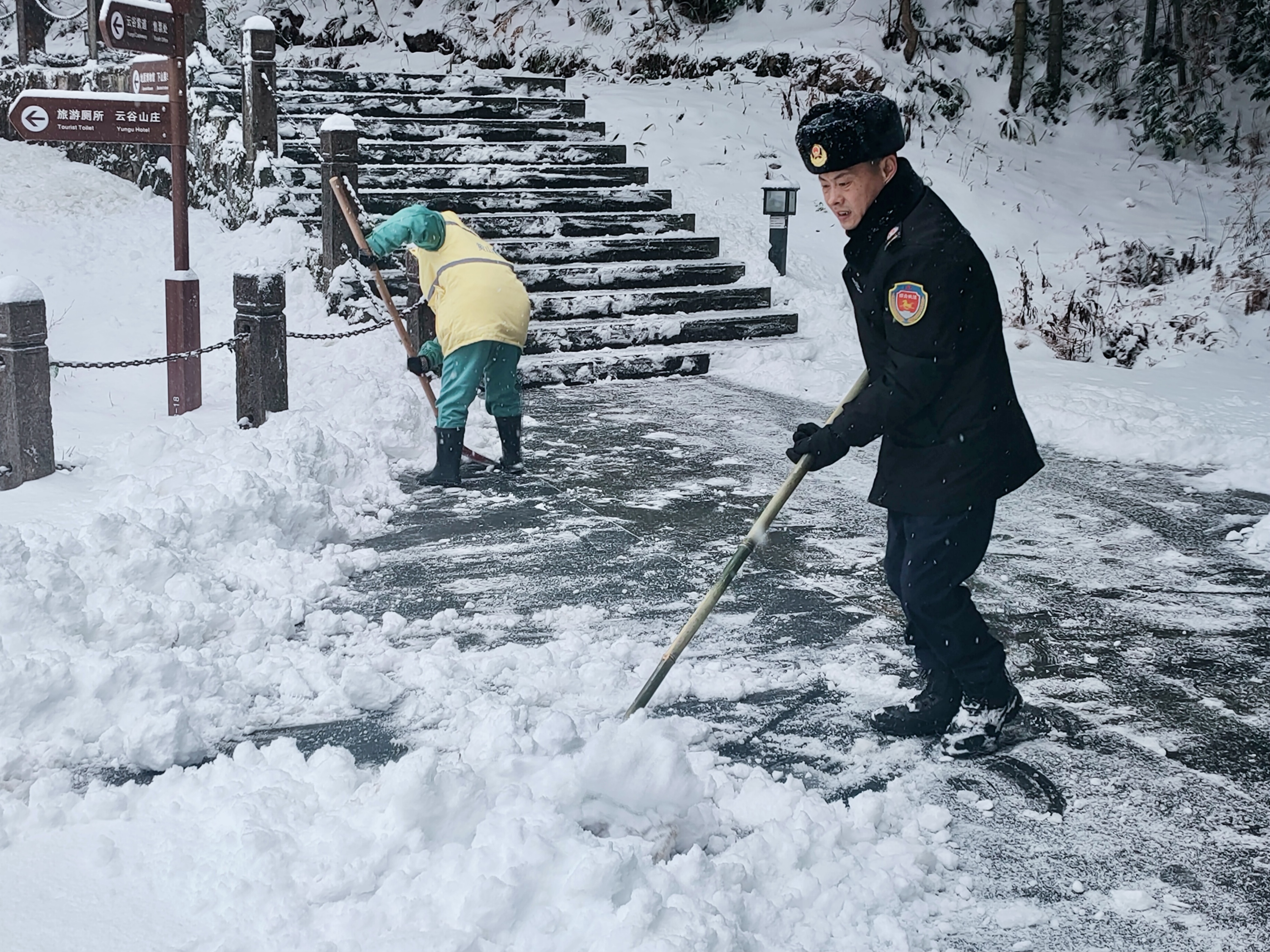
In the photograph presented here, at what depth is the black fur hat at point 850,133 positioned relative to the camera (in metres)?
3.18

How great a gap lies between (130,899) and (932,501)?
7.23 feet

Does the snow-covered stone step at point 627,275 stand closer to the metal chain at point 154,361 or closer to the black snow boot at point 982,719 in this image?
the metal chain at point 154,361

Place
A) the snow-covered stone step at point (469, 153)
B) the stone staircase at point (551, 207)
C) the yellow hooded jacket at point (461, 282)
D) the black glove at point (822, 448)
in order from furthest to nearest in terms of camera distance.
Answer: the snow-covered stone step at point (469, 153)
the stone staircase at point (551, 207)
the yellow hooded jacket at point (461, 282)
the black glove at point (822, 448)

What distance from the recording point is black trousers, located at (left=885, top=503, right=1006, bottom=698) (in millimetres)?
3389

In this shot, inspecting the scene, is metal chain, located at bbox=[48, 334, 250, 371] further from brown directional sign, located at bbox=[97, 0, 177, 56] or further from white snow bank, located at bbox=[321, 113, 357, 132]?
white snow bank, located at bbox=[321, 113, 357, 132]

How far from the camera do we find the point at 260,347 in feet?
22.2

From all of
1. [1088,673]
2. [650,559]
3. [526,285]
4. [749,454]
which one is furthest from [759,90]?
[1088,673]

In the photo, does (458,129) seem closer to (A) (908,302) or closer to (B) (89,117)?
(B) (89,117)

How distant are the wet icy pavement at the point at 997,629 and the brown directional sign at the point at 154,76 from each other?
3047mm

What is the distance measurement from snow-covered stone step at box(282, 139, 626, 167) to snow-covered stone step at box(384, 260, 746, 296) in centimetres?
165

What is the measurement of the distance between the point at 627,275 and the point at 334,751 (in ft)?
26.2

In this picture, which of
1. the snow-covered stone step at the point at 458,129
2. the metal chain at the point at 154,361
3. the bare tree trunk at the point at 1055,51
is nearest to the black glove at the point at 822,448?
the metal chain at the point at 154,361

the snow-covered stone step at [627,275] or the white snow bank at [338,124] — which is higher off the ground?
the white snow bank at [338,124]

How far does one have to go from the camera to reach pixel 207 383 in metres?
8.07
